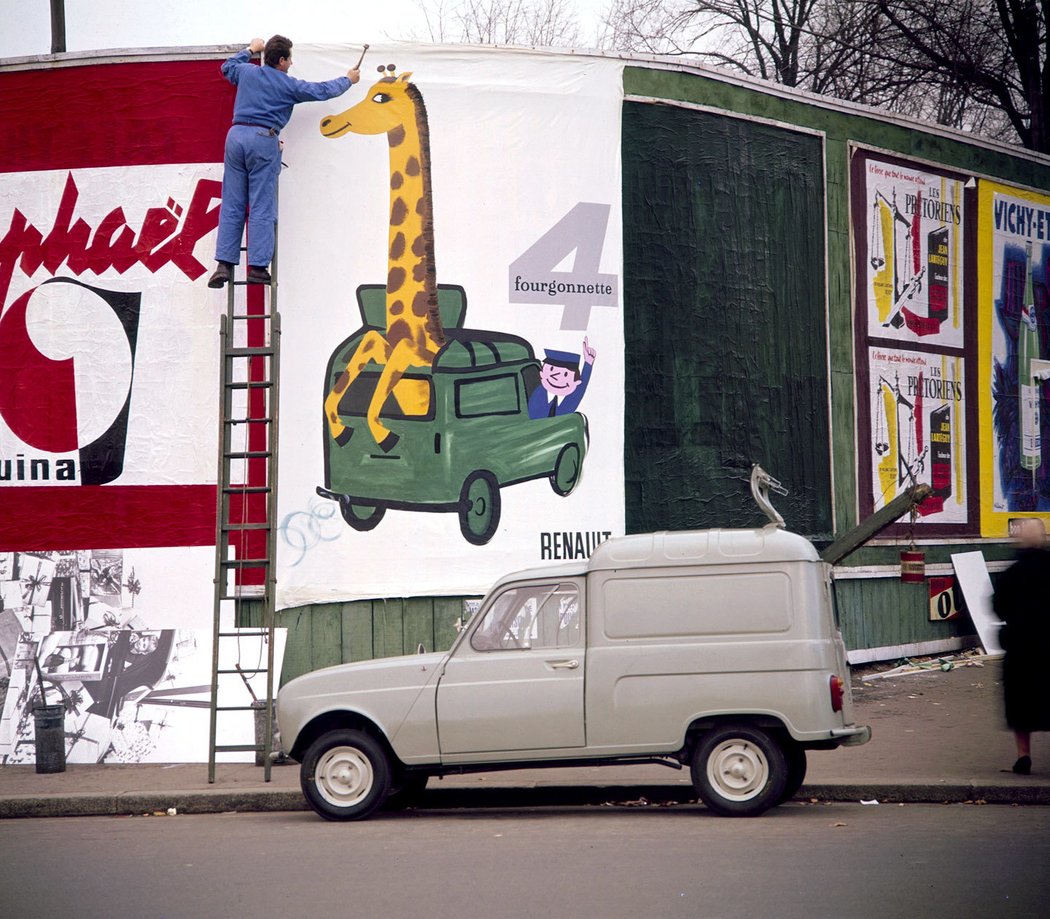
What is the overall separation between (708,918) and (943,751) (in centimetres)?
567

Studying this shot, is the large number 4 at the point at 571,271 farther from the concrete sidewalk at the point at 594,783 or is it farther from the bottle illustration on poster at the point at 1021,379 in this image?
the bottle illustration on poster at the point at 1021,379

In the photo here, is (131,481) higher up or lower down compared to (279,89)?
lower down

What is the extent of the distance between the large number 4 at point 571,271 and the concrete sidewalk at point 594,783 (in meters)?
4.89

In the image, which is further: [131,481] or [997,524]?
[997,524]

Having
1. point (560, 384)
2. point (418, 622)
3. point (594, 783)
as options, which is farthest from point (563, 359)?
point (594, 783)

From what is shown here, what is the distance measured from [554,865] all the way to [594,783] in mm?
2866

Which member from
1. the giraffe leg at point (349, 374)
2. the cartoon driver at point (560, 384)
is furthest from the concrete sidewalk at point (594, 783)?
the cartoon driver at point (560, 384)

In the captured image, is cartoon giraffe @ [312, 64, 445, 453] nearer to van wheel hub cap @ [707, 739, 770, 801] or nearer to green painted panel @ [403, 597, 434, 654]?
green painted panel @ [403, 597, 434, 654]

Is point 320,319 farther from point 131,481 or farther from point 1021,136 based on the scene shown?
point 1021,136

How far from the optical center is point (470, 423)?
13516mm

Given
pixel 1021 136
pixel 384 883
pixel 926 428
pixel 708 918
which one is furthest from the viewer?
pixel 1021 136

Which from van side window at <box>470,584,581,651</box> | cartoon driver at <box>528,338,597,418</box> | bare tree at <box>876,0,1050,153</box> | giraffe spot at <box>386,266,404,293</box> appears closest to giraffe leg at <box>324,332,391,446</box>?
giraffe spot at <box>386,266,404,293</box>

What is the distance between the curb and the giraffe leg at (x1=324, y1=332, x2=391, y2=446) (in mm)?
3985

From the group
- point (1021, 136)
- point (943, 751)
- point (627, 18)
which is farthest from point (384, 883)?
point (627, 18)
